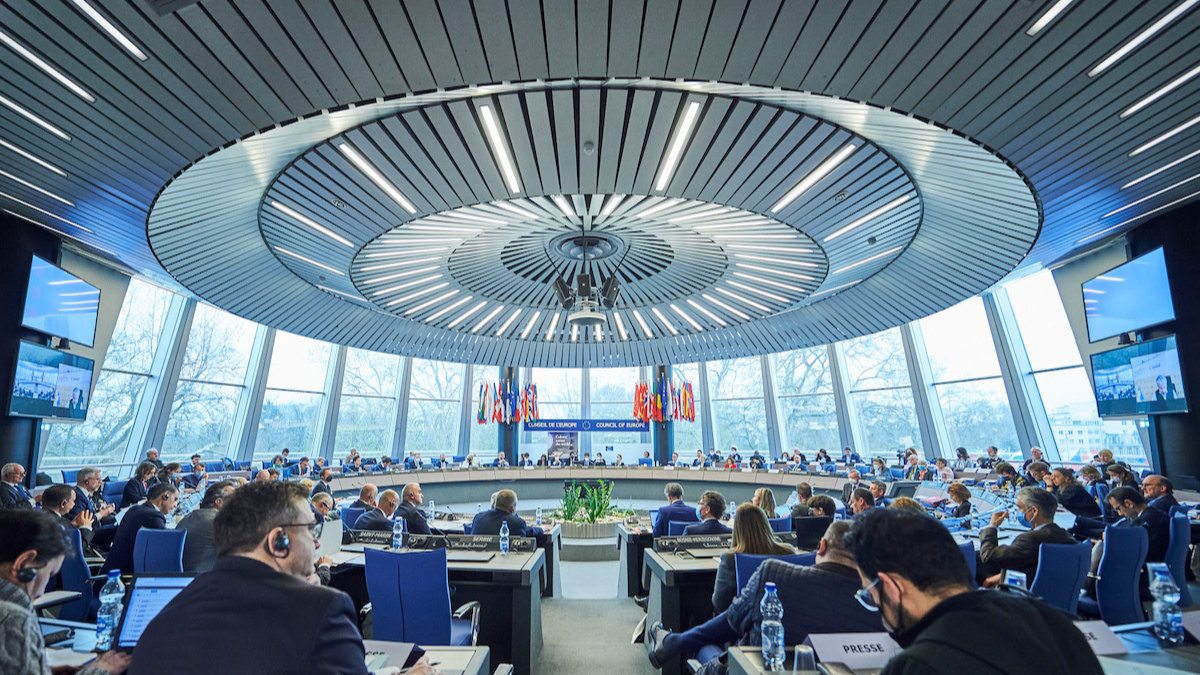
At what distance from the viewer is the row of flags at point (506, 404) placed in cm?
1723

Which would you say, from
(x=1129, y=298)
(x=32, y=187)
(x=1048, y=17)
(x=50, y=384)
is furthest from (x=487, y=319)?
(x=1129, y=298)

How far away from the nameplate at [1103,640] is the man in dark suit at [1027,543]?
58.9 inches

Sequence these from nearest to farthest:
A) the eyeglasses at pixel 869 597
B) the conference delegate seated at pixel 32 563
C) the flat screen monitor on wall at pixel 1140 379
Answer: the eyeglasses at pixel 869 597
the conference delegate seated at pixel 32 563
the flat screen monitor on wall at pixel 1140 379

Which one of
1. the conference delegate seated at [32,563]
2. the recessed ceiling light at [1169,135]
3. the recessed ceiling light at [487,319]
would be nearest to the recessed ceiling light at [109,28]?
the conference delegate seated at [32,563]

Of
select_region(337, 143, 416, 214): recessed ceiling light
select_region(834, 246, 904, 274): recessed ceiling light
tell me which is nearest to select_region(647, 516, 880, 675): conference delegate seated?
select_region(337, 143, 416, 214): recessed ceiling light

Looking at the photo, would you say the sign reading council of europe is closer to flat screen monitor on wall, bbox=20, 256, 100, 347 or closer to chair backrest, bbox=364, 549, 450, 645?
flat screen monitor on wall, bbox=20, 256, 100, 347

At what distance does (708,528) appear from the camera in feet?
16.9

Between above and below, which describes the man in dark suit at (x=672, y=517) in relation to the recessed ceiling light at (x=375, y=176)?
below

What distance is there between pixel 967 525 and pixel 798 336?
7273 mm

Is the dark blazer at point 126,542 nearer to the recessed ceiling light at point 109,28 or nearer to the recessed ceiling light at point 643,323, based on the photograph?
the recessed ceiling light at point 109,28

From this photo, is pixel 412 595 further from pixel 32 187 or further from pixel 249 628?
pixel 32 187

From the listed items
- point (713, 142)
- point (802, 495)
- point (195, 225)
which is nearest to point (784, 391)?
point (802, 495)

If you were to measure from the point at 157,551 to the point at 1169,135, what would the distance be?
30.5ft

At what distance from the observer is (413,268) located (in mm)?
9320
